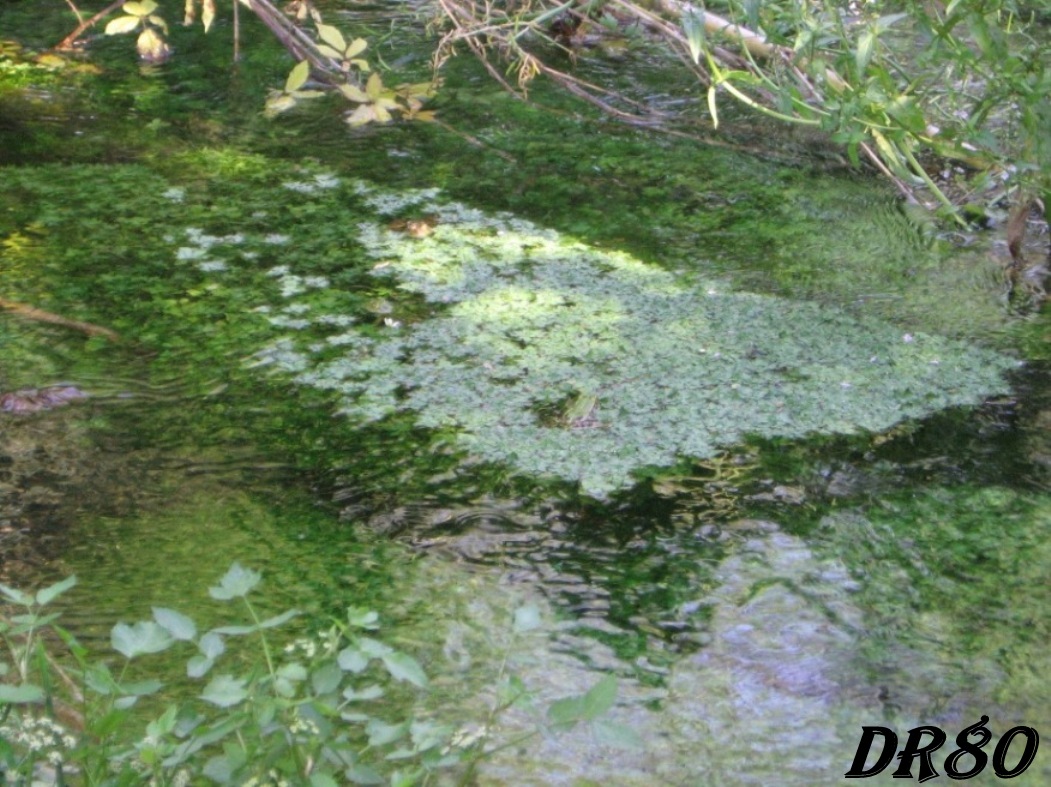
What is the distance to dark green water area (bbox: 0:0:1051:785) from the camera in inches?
75.4

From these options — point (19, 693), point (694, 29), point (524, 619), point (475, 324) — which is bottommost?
point (475, 324)

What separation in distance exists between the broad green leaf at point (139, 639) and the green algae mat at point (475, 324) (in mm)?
1024

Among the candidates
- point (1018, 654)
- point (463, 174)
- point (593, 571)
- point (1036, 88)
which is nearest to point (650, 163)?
point (463, 174)

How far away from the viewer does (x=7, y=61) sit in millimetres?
4422

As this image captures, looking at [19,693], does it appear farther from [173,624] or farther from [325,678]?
[325,678]

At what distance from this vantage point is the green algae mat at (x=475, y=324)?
8.16 ft

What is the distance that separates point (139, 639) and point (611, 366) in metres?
1.45

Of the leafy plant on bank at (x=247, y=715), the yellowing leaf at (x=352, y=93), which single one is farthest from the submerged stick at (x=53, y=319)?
the leafy plant on bank at (x=247, y=715)

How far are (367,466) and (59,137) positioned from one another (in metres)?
2.01

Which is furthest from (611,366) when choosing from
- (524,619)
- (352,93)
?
(524,619)

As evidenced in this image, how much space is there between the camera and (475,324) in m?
2.83

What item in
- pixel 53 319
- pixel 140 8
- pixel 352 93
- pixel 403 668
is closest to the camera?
pixel 403 668

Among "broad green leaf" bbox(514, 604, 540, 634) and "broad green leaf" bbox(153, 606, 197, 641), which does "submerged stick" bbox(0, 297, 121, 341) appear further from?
"broad green leaf" bbox(514, 604, 540, 634)

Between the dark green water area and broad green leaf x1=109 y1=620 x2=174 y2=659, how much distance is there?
50cm
